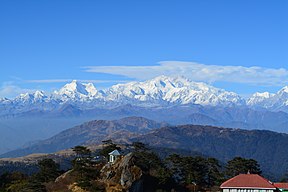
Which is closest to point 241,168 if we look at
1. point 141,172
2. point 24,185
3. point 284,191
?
point 284,191

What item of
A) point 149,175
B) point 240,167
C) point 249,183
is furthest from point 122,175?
point 240,167

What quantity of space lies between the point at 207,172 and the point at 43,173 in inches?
1260

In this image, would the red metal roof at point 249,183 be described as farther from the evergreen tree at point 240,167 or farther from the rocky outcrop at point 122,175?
the evergreen tree at point 240,167

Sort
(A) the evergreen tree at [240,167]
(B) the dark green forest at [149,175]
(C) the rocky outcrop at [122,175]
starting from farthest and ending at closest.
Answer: (A) the evergreen tree at [240,167], (B) the dark green forest at [149,175], (C) the rocky outcrop at [122,175]

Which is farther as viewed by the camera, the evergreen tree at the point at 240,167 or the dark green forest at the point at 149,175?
the evergreen tree at the point at 240,167

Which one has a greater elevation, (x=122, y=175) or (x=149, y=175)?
(x=122, y=175)

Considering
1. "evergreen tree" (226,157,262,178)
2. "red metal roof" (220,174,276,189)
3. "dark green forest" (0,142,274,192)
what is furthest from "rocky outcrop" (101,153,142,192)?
"evergreen tree" (226,157,262,178)

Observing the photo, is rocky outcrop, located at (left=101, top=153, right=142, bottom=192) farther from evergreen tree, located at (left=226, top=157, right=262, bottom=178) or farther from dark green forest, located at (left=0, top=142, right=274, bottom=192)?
evergreen tree, located at (left=226, top=157, right=262, bottom=178)

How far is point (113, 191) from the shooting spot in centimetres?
7181

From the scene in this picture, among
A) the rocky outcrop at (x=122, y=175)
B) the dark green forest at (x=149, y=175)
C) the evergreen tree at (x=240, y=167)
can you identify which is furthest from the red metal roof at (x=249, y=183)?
the evergreen tree at (x=240, y=167)

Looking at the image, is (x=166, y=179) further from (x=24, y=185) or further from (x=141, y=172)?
(x=24, y=185)

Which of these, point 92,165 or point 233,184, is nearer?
point 233,184

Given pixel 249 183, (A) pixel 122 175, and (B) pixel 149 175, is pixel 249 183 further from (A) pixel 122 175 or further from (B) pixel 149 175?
(A) pixel 122 175

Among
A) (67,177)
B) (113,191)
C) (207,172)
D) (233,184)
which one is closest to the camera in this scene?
(113,191)
